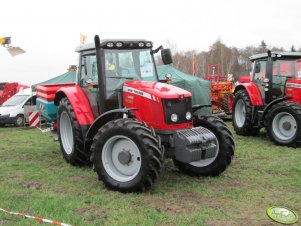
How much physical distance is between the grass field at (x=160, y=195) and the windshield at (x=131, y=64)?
1700 mm

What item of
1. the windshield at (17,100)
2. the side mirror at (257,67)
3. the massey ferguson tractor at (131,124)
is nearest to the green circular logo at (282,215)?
the massey ferguson tractor at (131,124)

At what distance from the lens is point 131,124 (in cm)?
558

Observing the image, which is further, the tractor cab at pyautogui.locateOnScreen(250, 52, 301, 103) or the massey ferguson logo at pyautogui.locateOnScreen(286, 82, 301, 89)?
the tractor cab at pyautogui.locateOnScreen(250, 52, 301, 103)

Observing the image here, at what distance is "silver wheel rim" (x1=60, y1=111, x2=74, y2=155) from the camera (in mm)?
7796

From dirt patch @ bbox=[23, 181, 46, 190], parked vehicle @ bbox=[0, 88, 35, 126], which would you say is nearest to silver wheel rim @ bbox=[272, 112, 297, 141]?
dirt patch @ bbox=[23, 181, 46, 190]

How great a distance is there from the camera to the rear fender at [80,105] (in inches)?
279

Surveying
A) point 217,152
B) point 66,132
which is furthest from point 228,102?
point 217,152

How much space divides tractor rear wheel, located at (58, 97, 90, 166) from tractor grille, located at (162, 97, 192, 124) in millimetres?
1845

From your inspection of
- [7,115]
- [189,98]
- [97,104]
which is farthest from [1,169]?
[7,115]

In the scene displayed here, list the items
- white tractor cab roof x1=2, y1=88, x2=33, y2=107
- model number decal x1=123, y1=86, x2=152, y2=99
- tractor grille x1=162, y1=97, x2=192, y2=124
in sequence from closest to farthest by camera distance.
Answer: tractor grille x1=162, y1=97, x2=192, y2=124 → model number decal x1=123, y1=86, x2=152, y2=99 → white tractor cab roof x1=2, y1=88, x2=33, y2=107

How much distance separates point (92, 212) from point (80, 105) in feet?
8.96

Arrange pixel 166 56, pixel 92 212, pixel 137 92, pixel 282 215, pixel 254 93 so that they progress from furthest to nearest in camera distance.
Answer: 1. pixel 254 93
2. pixel 166 56
3. pixel 137 92
4. pixel 92 212
5. pixel 282 215

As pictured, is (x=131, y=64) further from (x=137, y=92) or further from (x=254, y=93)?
(x=254, y=93)

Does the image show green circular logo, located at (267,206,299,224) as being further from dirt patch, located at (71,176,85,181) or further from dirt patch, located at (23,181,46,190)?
dirt patch, located at (23,181,46,190)
